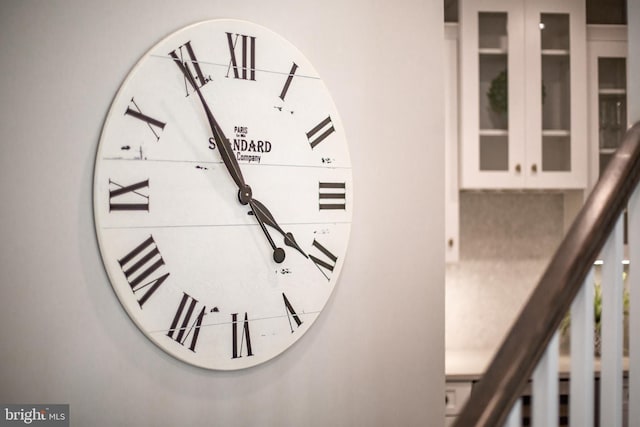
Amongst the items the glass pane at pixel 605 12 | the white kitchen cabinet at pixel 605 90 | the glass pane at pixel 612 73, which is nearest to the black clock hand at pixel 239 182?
the white kitchen cabinet at pixel 605 90

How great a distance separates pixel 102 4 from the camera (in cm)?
164

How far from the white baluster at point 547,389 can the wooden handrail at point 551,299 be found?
0.8 inches

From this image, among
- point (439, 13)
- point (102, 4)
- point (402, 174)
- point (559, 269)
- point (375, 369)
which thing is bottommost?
point (375, 369)

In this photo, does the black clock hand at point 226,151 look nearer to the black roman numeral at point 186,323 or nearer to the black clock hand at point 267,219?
the black clock hand at point 267,219

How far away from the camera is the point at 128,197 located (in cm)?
162

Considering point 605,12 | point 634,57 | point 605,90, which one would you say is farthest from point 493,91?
point 634,57

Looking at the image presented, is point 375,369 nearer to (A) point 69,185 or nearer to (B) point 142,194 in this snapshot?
(B) point 142,194

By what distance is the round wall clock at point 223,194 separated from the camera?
163cm

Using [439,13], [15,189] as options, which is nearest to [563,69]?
[439,13]

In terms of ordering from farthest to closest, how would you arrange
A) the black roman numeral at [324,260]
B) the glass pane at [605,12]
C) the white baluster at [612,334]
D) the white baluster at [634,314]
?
the glass pane at [605,12] < the black roman numeral at [324,260] < the white baluster at [634,314] < the white baluster at [612,334]

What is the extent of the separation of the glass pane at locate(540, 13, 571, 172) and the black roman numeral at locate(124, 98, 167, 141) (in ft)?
7.02

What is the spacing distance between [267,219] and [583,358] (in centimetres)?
101

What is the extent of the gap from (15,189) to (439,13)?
1474 mm

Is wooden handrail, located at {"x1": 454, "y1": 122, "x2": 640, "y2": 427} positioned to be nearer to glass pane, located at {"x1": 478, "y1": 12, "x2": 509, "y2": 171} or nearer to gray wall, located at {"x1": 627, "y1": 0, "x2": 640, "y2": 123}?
gray wall, located at {"x1": 627, "y1": 0, "x2": 640, "y2": 123}
